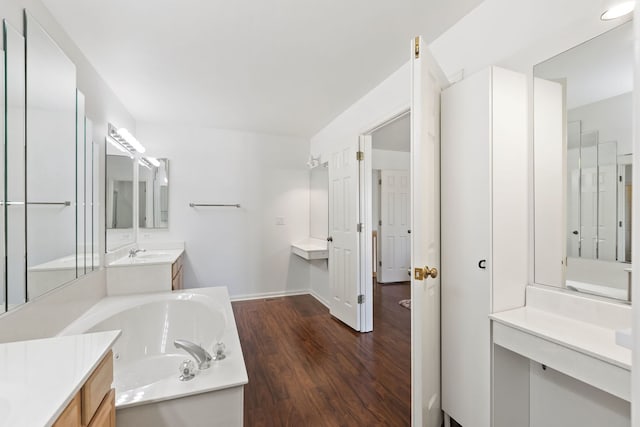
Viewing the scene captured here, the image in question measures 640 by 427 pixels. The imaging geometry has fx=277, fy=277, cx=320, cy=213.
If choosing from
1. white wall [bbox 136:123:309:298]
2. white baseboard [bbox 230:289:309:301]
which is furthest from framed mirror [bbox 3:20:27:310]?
white baseboard [bbox 230:289:309:301]

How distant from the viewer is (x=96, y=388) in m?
0.91

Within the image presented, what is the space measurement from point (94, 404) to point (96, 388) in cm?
5

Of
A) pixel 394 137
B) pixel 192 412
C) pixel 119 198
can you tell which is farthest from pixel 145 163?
pixel 394 137

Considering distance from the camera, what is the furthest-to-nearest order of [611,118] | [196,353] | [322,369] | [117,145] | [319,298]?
[319,298], [117,145], [322,369], [196,353], [611,118]

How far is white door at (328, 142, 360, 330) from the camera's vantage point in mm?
2949

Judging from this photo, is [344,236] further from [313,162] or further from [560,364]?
[560,364]

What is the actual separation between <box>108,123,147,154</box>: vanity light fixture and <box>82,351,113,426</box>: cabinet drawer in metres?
2.34

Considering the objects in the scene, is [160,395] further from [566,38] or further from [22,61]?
[566,38]

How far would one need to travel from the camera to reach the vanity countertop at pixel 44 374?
63cm

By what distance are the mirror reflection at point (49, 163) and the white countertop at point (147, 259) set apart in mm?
734

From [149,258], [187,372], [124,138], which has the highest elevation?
[124,138]

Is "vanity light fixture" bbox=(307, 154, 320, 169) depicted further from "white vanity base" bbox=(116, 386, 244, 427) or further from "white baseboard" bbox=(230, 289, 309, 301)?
"white vanity base" bbox=(116, 386, 244, 427)

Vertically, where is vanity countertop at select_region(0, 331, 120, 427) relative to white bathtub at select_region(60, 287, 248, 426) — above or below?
above

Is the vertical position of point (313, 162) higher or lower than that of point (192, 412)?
higher
